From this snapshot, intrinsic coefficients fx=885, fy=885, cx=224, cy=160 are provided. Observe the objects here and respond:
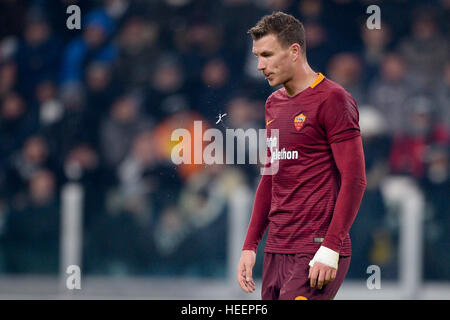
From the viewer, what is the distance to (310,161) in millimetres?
3627

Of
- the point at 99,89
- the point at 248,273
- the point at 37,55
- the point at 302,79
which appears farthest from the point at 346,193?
the point at 37,55

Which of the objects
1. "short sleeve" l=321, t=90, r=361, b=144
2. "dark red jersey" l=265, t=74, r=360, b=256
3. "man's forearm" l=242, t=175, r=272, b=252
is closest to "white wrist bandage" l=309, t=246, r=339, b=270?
"dark red jersey" l=265, t=74, r=360, b=256

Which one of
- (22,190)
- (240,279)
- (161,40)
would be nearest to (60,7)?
(161,40)

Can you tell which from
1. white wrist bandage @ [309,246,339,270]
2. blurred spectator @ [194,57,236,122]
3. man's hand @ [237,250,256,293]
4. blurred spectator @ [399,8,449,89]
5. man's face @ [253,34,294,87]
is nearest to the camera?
white wrist bandage @ [309,246,339,270]

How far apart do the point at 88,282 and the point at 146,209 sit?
78 cm

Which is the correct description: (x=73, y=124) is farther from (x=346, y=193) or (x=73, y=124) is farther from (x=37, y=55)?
(x=346, y=193)

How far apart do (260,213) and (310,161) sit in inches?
17.1

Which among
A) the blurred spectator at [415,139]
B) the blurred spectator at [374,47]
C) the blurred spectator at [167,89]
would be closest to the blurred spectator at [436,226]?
the blurred spectator at [415,139]

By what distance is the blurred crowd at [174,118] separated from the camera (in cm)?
711

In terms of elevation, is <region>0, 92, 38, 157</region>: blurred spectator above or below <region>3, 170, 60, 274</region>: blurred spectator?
above

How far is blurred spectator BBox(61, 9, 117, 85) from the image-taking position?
798cm

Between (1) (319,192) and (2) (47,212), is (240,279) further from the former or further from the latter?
(2) (47,212)

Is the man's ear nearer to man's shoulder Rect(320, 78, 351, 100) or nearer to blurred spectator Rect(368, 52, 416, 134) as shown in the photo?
man's shoulder Rect(320, 78, 351, 100)

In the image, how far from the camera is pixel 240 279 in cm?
384
